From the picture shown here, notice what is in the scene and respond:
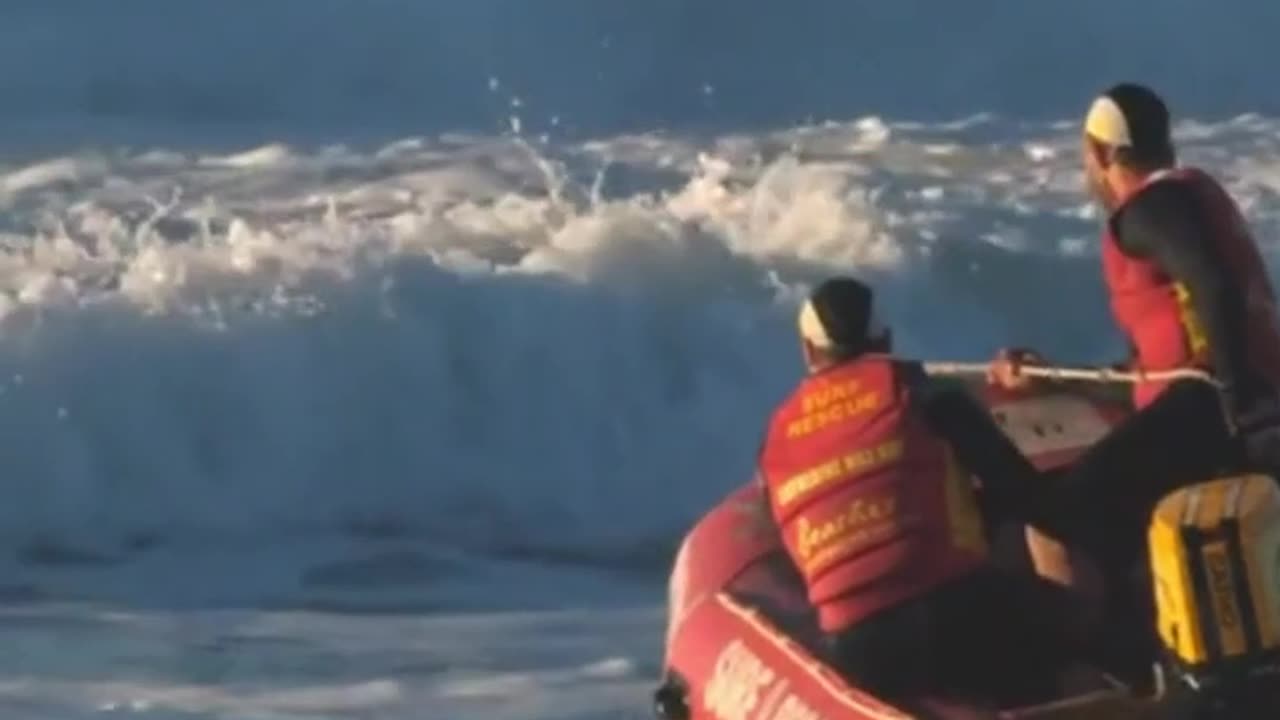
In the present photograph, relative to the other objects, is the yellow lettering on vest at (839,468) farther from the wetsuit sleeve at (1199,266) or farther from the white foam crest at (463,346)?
the white foam crest at (463,346)

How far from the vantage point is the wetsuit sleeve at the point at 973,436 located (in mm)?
8414

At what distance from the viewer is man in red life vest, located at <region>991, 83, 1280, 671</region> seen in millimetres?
8703

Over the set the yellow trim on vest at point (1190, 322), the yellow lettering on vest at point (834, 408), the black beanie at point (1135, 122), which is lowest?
the yellow lettering on vest at point (834, 408)

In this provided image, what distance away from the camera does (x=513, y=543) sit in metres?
14.1

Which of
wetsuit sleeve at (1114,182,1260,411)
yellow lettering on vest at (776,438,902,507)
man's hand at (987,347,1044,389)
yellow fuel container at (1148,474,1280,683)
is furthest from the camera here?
man's hand at (987,347,1044,389)

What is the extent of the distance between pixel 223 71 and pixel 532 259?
948cm

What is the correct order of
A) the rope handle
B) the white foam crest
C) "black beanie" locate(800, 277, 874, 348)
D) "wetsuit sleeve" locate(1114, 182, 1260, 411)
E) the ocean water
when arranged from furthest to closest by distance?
1. the white foam crest
2. the ocean water
3. the rope handle
4. "wetsuit sleeve" locate(1114, 182, 1260, 411)
5. "black beanie" locate(800, 277, 874, 348)

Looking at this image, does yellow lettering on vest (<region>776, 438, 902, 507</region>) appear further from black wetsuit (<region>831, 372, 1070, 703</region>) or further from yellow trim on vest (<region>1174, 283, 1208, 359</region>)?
yellow trim on vest (<region>1174, 283, 1208, 359</region>)

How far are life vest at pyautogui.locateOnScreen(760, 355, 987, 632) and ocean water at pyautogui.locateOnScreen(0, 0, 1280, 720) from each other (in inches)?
104

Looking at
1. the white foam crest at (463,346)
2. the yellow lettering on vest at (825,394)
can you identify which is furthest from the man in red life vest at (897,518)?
the white foam crest at (463,346)

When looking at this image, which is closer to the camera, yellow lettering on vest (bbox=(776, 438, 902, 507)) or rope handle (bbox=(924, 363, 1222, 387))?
yellow lettering on vest (bbox=(776, 438, 902, 507))

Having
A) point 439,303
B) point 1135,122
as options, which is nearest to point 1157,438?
point 1135,122

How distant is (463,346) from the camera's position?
52.5 feet

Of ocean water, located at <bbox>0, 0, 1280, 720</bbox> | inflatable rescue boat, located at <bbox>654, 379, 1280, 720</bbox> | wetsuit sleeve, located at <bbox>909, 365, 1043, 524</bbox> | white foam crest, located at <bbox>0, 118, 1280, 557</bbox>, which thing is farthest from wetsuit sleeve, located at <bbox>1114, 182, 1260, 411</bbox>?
white foam crest, located at <bbox>0, 118, 1280, 557</bbox>
